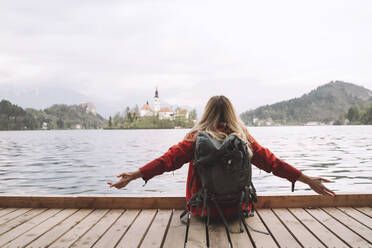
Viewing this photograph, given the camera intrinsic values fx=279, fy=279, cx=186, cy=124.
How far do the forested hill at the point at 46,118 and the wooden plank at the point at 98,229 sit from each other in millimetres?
146997

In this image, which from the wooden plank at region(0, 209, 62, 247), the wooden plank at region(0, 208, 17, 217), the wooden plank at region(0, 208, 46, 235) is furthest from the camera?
the wooden plank at region(0, 208, 17, 217)

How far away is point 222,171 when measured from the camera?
2.62m

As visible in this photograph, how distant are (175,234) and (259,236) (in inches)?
33.1

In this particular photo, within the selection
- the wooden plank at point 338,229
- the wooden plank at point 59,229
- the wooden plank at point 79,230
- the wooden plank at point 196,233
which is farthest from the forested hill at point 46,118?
the wooden plank at point 338,229

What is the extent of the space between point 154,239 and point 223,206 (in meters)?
0.77

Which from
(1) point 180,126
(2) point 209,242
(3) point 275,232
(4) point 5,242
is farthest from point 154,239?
(1) point 180,126

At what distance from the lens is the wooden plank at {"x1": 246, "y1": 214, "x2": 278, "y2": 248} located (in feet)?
8.52

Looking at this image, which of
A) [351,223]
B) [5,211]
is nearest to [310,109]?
[351,223]

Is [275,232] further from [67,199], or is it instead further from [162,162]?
[67,199]

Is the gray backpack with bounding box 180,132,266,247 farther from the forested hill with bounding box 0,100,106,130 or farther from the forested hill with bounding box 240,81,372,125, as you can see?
the forested hill with bounding box 240,81,372,125

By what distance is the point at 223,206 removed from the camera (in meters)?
2.93

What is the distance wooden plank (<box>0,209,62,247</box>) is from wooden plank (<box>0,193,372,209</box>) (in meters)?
0.18

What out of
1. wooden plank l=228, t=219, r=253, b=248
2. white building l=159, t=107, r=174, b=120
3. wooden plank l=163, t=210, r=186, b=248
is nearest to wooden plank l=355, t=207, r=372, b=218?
wooden plank l=228, t=219, r=253, b=248

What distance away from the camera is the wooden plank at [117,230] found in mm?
2680
